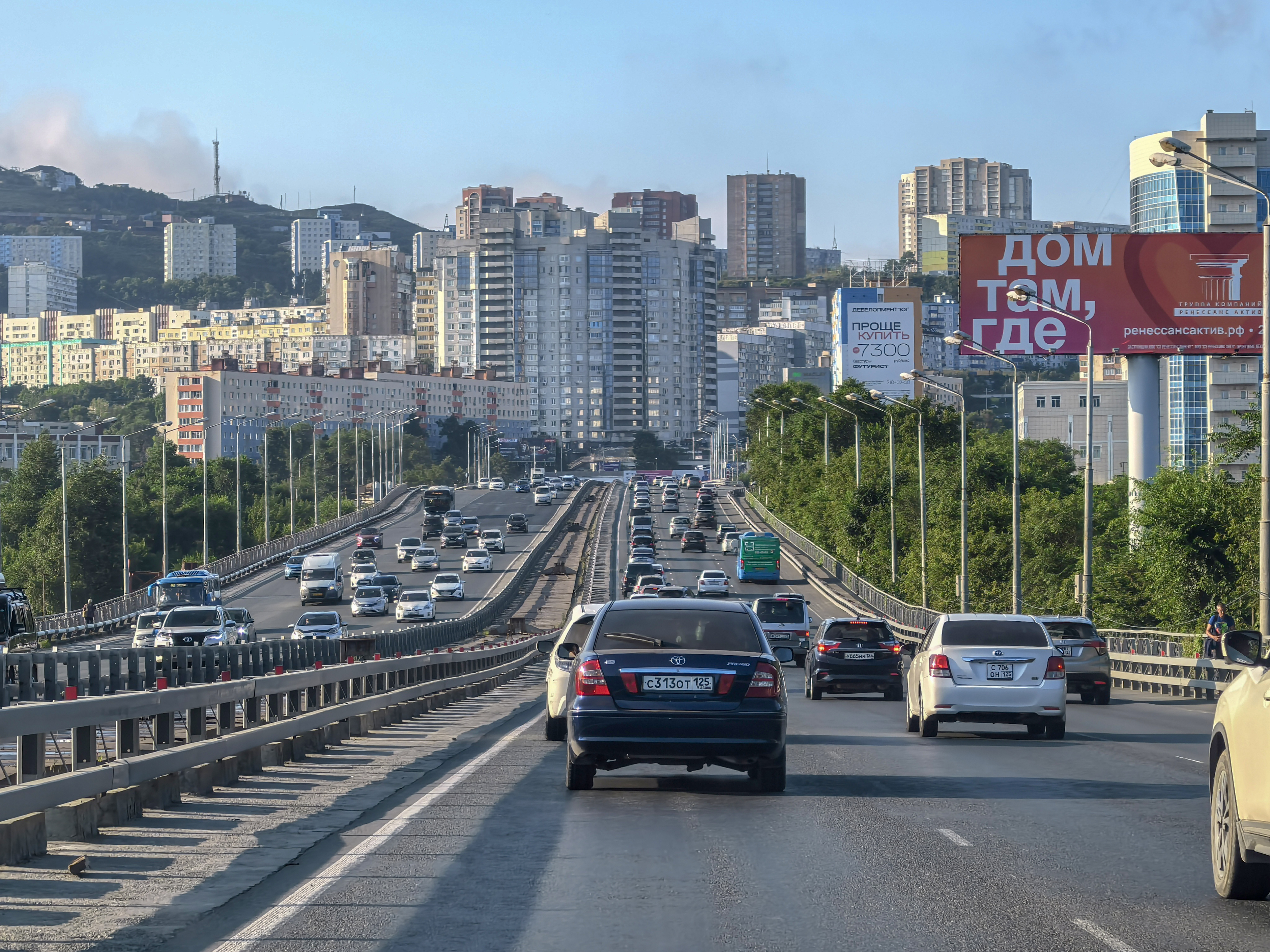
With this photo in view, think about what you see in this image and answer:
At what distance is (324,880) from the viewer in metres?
9.61

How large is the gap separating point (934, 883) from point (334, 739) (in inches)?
437

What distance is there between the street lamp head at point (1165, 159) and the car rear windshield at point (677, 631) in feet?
56.1

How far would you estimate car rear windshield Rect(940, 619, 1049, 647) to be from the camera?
20.9 metres

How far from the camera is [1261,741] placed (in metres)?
8.16

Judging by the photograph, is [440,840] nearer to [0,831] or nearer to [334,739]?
[0,831]

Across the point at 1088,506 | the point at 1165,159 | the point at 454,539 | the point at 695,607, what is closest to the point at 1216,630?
the point at 1165,159

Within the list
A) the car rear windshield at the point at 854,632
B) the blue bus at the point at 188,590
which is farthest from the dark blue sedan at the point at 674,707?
the blue bus at the point at 188,590

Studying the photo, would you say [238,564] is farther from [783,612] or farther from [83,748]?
[83,748]

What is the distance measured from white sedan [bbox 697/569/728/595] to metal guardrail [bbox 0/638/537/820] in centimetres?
5273

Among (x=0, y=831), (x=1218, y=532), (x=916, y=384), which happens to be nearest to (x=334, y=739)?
(x=0, y=831)

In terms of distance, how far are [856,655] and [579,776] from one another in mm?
17534

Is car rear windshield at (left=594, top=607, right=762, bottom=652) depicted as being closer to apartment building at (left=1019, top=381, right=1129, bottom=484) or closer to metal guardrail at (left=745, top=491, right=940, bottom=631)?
metal guardrail at (left=745, top=491, right=940, bottom=631)

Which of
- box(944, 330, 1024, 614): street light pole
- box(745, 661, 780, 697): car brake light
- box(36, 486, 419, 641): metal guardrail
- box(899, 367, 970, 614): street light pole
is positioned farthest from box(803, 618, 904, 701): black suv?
box(36, 486, 419, 641): metal guardrail

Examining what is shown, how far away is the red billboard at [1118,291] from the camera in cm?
6106
